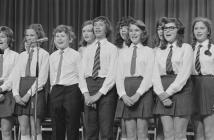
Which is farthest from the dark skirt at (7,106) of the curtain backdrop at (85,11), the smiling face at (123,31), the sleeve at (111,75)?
the curtain backdrop at (85,11)

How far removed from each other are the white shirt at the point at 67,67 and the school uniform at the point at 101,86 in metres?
0.19

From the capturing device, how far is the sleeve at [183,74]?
4422 millimetres

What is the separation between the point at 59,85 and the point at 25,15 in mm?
3301

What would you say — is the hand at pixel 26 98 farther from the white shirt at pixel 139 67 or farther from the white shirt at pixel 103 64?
the white shirt at pixel 139 67

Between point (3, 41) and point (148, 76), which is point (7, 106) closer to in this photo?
point (3, 41)

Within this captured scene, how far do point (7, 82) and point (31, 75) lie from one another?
34 centimetres

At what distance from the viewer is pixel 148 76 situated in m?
4.63

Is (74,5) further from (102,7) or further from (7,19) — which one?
(7,19)

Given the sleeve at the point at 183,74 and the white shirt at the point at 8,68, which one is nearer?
the sleeve at the point at 183,74

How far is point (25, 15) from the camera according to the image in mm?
7996

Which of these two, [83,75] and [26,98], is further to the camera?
[26,98]

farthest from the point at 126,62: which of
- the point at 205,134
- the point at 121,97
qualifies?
the point at 205,134

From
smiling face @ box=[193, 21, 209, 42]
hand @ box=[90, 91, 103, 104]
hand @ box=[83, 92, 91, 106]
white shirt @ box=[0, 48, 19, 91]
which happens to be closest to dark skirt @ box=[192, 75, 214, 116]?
smiling face @ box=[193, 21, 209, 42]

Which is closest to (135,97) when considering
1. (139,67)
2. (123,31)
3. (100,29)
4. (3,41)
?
(139,67)
